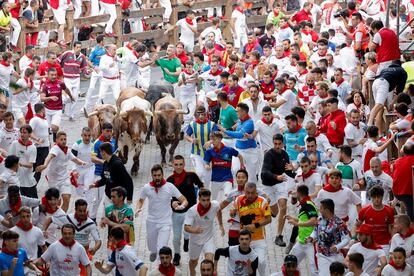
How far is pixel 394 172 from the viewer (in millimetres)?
19547

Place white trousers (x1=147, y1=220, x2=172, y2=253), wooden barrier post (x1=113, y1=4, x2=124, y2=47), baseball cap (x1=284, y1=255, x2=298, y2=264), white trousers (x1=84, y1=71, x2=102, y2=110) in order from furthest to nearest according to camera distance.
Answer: wooden barrier post (x1=113, y1=4, x2=124, y2=47)
white trousers (x1=84, y1=71, x2=102, y2=110)
white trousers (x1=147, y1=220, x2=172, y2=253)
baseball cap (x1=284, y1=255, x2=298, y2=264)

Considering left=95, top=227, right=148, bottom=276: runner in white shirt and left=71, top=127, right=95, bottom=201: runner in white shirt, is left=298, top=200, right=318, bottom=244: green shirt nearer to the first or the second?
left=95, top=227, right=148, bottom=276: runner in white shirt

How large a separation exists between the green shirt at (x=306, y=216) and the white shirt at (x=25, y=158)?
527cm

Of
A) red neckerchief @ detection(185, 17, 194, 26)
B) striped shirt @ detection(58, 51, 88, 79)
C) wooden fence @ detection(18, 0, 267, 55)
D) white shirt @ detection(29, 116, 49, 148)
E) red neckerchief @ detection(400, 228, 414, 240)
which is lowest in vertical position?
wooden fence @ detection(18, 0, 267, 55)

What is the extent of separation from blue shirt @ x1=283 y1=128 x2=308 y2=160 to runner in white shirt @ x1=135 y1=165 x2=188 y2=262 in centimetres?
316

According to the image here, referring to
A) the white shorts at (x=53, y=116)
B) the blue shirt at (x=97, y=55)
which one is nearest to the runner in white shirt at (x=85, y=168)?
the white shorts at (x=53, y=116)

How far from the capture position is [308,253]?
18.9 meters

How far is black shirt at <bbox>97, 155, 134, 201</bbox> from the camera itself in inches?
798

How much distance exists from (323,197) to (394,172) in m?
1.13

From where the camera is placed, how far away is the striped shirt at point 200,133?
22.8m

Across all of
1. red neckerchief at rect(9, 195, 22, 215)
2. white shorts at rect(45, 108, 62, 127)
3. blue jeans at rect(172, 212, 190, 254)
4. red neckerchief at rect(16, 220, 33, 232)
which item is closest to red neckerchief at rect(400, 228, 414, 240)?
blue jeans at rect(172, 212, 190, 254)

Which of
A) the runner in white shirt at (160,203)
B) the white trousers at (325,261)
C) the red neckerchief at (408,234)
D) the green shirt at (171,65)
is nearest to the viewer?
the red neckerchief at (408,234)

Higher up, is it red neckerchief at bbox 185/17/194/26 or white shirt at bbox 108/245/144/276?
white shirt at bbox 108/245/144/276

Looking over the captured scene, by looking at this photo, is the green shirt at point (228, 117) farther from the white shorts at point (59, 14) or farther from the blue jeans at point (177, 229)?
the white shorts at point (59, 14)
